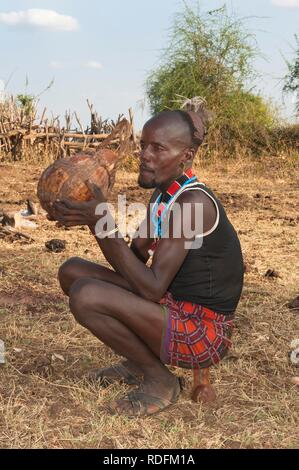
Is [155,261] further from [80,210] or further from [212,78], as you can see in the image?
[212,78]

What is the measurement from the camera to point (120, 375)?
11.6 feet

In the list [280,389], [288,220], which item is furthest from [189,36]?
[280,389]

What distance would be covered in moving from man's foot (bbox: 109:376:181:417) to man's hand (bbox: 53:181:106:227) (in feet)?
2.79

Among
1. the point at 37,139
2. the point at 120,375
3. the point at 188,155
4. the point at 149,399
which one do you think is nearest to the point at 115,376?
the point at 120,375

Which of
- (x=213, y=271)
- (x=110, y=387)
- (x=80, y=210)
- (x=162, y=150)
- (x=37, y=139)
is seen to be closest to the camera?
(x=80, y=210)

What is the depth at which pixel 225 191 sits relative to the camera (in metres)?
11.9

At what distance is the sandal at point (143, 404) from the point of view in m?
3.17

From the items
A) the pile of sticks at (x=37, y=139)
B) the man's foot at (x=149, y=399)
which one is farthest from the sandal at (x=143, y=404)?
the pile of sticks at (x=37, y=139)

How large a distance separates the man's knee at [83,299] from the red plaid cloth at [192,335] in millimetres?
331

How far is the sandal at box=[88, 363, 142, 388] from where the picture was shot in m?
3.54

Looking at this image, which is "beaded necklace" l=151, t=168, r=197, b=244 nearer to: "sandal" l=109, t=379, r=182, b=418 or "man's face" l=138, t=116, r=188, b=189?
"man's face" l=138, t=116, r=188, b=189

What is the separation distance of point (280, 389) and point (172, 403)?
622 mm

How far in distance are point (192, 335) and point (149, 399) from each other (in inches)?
14.3
